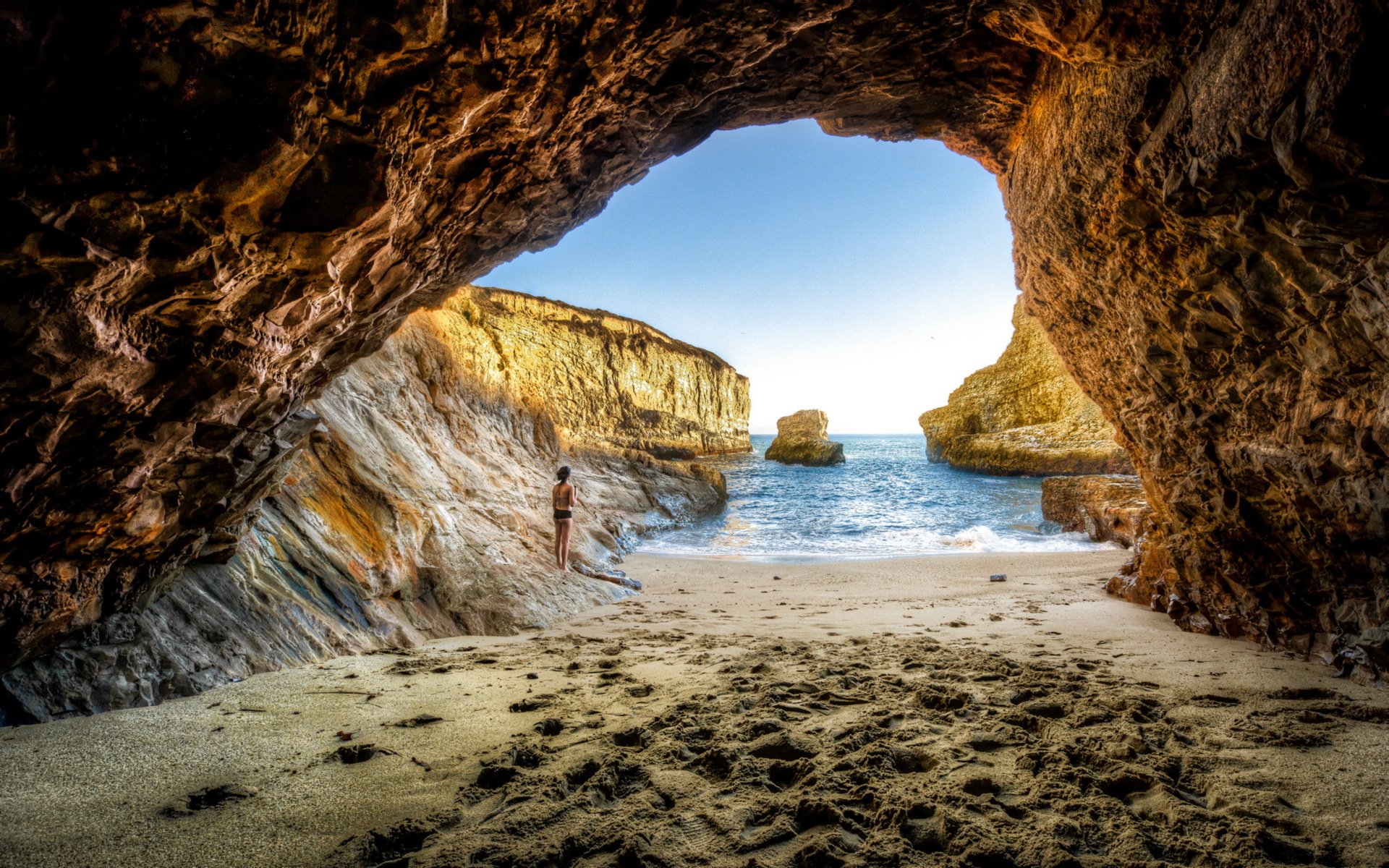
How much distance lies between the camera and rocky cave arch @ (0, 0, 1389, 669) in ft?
6.00

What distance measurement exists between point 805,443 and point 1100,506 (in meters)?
33.1

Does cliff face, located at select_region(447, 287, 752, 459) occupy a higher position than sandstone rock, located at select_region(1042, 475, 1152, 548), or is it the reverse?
cliff face, located at select_region(447, 287, 752, 459)

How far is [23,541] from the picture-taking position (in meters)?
2.35

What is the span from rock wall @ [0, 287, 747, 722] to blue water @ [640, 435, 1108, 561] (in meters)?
3.10

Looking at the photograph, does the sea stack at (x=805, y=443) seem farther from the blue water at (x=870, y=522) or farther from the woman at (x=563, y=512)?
the woman at (x=563, y=512)

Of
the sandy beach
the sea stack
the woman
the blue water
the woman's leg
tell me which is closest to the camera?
the sandy beach

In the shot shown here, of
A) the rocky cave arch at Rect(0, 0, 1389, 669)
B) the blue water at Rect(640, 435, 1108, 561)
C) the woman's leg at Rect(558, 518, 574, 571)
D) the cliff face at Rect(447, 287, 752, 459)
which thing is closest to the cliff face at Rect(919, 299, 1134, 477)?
the blue water at Rect(640, 435, 1108, 561)

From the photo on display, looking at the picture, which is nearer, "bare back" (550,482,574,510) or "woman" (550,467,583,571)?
"woman" (550,467,583,571)

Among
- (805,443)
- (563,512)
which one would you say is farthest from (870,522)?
(805,443)

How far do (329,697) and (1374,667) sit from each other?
5954mm

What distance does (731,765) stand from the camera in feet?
7.56

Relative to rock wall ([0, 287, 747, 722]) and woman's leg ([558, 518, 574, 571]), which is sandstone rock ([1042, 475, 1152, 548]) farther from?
rock wall ([0, 287, 747, 722])

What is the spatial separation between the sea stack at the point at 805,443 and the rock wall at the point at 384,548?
32.6m

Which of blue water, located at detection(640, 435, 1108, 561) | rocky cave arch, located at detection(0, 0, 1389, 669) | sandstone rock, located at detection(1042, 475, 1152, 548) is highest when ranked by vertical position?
rocky cave arch, located at detection(0, 0, 1389, 669)
